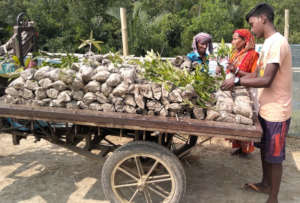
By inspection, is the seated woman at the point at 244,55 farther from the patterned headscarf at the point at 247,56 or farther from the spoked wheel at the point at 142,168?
the spoked wheel at the point at 142,168

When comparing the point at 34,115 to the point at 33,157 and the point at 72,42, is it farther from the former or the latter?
the point at 72,42

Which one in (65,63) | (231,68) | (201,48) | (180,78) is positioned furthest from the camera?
(201,48)

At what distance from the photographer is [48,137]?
3.06 meters

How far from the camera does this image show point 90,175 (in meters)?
3.67

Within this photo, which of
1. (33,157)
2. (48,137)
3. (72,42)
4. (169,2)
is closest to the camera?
(48,137)

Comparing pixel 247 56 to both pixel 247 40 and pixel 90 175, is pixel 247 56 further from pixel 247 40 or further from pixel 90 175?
pixel 90 175

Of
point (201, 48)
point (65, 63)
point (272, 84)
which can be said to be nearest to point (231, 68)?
point (272, 84)

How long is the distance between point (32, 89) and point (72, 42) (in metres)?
8.64

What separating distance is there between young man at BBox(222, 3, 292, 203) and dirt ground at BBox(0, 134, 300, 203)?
2.29ft

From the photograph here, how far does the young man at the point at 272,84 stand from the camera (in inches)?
95.3

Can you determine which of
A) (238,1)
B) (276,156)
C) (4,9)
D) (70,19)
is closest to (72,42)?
(70,19)

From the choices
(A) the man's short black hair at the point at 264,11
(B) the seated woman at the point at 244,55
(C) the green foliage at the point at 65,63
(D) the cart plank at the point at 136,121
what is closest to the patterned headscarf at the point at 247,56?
(B) the seated woman at the point at 244,55

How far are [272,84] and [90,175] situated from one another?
2.46 metres

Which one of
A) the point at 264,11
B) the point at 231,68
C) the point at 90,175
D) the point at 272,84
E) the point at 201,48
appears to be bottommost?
the point at 90,175
